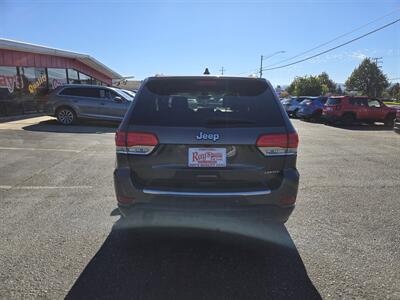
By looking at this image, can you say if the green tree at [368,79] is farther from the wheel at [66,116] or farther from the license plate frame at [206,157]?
the license plate frame at [206,157]

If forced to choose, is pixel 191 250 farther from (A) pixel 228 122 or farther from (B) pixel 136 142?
(A) pixel 228 122

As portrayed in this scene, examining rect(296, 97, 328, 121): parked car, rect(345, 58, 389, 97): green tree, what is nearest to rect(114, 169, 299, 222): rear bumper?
rect(296, 97, 328, 121): parked car

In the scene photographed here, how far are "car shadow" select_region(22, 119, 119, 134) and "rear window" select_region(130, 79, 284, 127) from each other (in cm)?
1026

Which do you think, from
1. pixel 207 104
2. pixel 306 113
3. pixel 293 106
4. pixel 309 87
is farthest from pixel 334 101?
pixel 309 87

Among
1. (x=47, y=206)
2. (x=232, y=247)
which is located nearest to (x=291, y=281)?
(x=232, y=247)

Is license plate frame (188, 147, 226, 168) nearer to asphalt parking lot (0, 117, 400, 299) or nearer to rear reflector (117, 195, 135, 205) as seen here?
rear reflector (117, 195, 135, 205)

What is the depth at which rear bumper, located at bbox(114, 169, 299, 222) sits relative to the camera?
3322 mm

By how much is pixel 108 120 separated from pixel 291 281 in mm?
13548

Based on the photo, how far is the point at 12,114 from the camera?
1869cm

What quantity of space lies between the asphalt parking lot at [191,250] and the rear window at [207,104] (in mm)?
1367

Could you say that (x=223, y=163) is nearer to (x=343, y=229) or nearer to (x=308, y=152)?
(x=343, y=229)

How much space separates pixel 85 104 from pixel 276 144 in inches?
526

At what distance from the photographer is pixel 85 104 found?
15.4 metres

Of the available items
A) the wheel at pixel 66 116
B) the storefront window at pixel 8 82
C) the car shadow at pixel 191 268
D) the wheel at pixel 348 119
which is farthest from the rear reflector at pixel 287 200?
the storefront window at pixel 8 82
